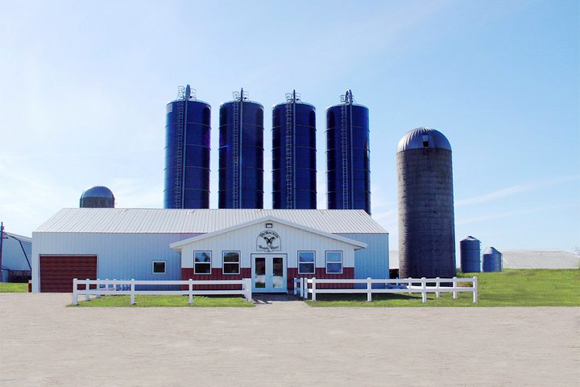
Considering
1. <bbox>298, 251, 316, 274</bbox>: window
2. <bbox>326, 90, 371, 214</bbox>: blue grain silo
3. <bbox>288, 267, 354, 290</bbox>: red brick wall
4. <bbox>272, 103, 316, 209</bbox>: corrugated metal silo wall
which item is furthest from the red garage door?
<bbox>326, 90, 371, 214</bbox>: blue grain silo

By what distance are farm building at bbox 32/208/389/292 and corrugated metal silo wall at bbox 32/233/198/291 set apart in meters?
0.06

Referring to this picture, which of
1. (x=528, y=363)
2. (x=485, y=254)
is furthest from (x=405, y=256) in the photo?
(x=485, y=254)

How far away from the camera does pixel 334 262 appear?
34.3 meters

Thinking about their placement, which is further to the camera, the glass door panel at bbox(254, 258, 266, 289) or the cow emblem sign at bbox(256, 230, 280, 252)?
the cow emblem sign at bbox(256, 230, 280, 252)

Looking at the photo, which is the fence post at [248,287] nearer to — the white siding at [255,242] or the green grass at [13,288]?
the white siding at [255,242]

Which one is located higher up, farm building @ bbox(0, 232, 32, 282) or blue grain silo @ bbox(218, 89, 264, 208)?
blue grain silo @ bbox(218, 89, 264, 208)

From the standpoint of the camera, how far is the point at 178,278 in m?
38.0

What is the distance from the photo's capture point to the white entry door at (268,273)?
3381 centimetres

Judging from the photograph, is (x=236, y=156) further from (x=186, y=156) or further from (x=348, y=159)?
(x=348, y=159)

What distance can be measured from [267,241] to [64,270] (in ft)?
45.3

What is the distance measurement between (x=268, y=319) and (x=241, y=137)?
3703cm

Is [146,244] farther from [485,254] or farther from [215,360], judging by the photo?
[485,254]

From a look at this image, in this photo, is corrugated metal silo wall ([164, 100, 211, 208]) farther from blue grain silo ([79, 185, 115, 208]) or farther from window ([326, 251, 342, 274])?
window ([326, 251, 342, 274])

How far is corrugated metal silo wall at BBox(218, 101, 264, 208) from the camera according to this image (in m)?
53.7
